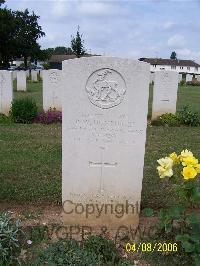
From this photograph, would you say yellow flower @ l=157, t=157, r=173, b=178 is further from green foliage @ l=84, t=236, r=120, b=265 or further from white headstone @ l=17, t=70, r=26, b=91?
white headstone @ l=17, t=70, r=26, b=91

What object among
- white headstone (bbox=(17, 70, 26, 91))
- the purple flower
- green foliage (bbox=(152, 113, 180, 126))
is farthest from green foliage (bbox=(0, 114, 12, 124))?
white headstone (bbox=(17, 70, 26, 91))

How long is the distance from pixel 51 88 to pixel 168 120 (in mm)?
4025

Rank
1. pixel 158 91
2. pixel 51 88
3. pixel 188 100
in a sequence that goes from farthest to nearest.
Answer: pixel 188 100 → pixel 51 88 → pixel 158 91

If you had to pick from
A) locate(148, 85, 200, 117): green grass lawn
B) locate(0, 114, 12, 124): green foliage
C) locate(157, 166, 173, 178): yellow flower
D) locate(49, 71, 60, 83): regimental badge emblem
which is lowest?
locate(0, 114, 12, 124): green foliage

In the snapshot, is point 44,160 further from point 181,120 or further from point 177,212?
point 181,120

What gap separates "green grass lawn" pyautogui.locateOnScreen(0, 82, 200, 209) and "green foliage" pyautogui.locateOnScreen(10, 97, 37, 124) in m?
0.53

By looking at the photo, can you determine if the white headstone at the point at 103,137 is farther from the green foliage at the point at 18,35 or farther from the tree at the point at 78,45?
the green foliage at the point at 18,35

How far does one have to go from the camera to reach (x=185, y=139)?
9.88 metres

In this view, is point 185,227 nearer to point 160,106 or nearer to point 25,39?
point 160,106

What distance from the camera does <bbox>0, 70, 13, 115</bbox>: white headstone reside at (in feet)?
40.8

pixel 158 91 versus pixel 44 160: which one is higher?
pixel 158 91

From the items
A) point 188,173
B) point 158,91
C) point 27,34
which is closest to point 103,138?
point 188,173
